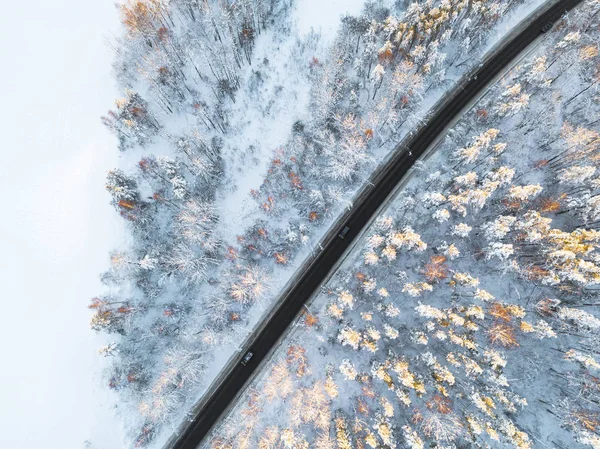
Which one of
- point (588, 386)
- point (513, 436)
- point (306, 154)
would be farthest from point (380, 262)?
point (588, 386)

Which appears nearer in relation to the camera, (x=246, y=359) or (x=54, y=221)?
(x=246, y=359)

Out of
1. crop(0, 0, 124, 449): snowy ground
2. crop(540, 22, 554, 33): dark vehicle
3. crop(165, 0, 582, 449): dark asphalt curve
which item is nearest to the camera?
crop(165, 0, 582, 449): dark asphalt curve

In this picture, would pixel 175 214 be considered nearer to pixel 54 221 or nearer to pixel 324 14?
pixel 54 221

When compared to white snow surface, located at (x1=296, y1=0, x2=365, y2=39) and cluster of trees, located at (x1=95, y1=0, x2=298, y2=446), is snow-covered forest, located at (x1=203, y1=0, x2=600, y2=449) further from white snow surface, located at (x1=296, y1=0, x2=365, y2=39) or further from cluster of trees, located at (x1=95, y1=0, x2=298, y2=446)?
white snow surface, located at (x1=296, y1=0, x2=365, y2=39)

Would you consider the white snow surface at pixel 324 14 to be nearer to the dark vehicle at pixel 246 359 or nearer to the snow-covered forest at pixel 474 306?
the snow-covered forest at pixel 474 306

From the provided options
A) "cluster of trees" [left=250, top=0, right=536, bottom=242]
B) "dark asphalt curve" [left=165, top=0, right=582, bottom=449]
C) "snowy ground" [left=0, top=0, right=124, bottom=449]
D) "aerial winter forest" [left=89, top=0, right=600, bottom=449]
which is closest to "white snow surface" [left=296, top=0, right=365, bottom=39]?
"aerial winter forest" [left=89, top=0, right=600, bottom=449]

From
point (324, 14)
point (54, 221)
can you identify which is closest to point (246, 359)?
point (54, 221)

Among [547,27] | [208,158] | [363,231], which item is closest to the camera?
[363,231]
